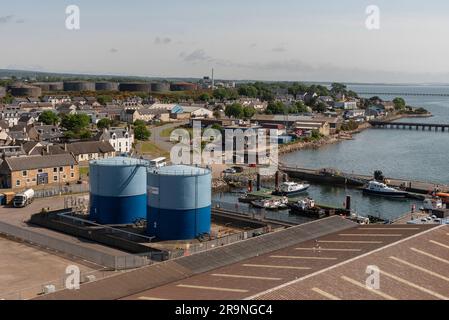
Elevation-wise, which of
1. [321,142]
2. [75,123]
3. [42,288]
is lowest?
[42,288]

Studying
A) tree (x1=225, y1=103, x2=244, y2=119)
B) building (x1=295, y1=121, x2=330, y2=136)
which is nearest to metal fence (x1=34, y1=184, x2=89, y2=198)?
building (x1=295, y1=121, x2=330, y2=136)

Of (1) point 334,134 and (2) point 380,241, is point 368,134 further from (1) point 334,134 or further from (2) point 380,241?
(2) point 380,241

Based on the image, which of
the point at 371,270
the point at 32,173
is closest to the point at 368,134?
the point at 32,173

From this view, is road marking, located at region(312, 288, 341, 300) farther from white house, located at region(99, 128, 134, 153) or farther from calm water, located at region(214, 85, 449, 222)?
white house, located at region(99, 128, 134, 153)

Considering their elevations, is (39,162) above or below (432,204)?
above

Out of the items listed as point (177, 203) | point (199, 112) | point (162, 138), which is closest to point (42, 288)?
point (177, 203)

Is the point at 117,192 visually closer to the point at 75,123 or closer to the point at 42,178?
the point at 42,178
